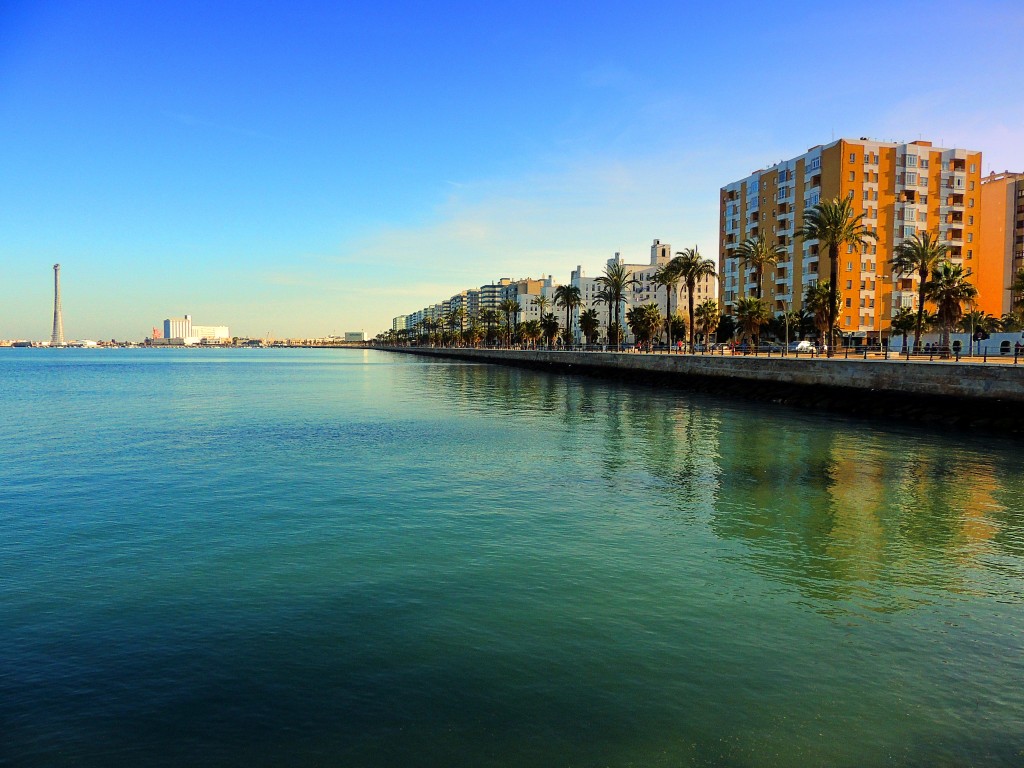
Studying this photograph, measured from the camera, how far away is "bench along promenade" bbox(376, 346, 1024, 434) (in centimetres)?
3409

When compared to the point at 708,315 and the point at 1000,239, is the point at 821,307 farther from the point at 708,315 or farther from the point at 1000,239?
the point at 1000,239

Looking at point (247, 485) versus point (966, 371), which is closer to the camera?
point (247, 485)

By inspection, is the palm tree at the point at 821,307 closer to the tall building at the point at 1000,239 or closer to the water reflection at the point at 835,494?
the tall building at the point at 1000,239

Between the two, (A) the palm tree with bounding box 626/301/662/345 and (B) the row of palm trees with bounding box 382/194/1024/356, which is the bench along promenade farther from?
(A) the palm tree with bounding box 626/301/662/345

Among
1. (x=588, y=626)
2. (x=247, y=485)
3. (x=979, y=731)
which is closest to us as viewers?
(x=979, y=731)

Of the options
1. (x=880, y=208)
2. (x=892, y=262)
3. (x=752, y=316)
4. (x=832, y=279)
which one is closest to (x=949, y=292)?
(x=892, y=262)

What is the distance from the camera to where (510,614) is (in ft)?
34.4

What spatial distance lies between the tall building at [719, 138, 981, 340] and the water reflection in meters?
70.2

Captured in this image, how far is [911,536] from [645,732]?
11.0 metres

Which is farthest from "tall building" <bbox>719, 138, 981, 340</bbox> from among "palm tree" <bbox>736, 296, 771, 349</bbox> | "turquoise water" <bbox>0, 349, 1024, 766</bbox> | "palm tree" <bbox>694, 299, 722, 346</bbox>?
"turquoise water" <bbox>0, 349, 1024, 766</bbox>

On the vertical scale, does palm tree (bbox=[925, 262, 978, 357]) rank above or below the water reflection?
above

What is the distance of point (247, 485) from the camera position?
20859 mm

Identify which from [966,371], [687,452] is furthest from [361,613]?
[966,371]

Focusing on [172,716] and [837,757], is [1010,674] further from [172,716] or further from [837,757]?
[172,716]
